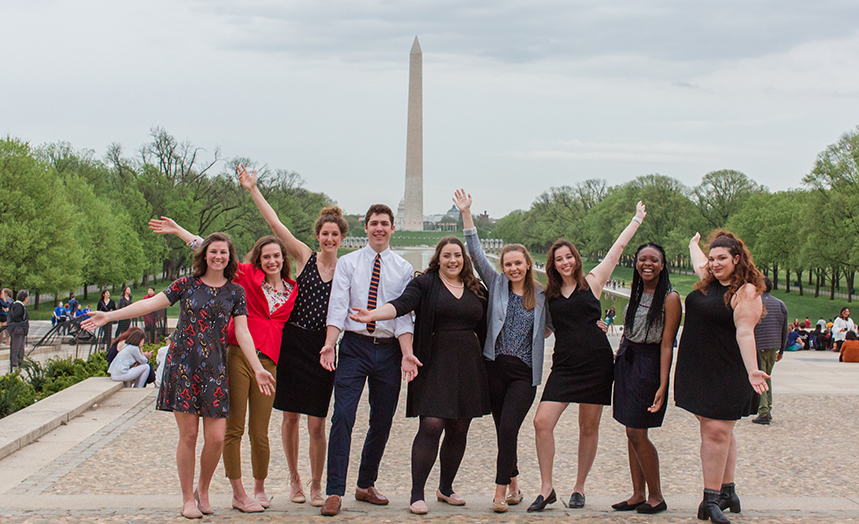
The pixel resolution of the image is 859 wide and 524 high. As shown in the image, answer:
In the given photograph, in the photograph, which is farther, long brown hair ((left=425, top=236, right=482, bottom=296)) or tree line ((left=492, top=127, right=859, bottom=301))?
tree line ((left=492, top=127, right=859, bottom=301))

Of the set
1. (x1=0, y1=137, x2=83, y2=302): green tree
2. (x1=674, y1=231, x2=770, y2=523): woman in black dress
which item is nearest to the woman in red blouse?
(x1=674, y1=231, x2=770, y2=523): woman in black dress

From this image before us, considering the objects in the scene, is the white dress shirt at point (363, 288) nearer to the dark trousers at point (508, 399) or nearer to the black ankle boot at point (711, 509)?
the dark trousers at point (508, 399)

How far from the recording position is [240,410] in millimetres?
5188

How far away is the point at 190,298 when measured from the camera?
16.6 feet

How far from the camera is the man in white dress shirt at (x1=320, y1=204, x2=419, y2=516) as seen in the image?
5113mm

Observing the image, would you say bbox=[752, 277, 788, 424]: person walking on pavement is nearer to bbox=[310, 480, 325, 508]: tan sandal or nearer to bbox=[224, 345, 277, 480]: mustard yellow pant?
bbox=[310, 480, 325, 508]: tan sandal

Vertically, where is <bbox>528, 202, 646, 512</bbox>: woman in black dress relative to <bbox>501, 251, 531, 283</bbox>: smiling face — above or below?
below

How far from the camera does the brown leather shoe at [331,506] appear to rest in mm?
4973

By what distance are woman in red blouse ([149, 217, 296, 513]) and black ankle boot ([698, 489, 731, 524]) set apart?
9.12 ft

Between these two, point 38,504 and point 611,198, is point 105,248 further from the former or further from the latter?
point 611,198

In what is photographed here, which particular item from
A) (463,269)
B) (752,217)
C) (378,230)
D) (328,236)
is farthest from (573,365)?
(752,217)

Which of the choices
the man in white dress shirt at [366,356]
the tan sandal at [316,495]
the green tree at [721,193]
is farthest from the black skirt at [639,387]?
the green tree at [721,193]

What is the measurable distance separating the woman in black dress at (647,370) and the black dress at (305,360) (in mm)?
1974

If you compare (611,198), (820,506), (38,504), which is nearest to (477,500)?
(820,506)
